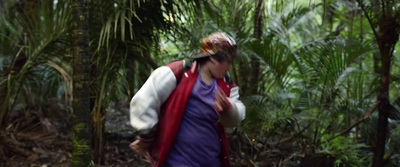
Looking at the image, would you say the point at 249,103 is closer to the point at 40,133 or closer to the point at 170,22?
the point at 170,22

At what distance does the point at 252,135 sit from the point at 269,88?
0.75 meters

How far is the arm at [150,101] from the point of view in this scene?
240cm

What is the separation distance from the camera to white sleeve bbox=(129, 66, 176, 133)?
7.86 ft

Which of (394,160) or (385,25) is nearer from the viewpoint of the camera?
(385,25)

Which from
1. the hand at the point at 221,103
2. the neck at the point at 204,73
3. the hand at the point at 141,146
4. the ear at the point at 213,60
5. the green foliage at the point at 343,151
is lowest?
the green foliage at the point at 343,151

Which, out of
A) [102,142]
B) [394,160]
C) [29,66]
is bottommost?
[394,160]

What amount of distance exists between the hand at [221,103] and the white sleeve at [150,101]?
24 cm

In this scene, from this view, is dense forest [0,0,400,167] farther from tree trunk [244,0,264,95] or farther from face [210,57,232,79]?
face [210,57,232,79]

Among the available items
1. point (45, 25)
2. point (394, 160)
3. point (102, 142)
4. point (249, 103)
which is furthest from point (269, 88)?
point (45, 25)

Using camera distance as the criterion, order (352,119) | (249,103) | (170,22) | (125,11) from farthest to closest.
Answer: (352,119) → (249,103) → (170,22) → (125,11)

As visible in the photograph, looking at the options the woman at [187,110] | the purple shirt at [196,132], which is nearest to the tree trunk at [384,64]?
the woman at [187,110]

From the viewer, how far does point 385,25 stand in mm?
4891

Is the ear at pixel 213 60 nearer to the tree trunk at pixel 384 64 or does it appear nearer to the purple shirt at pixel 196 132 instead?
the purple shirt at pixel 196 132

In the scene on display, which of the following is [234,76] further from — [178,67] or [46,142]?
[178,67]
